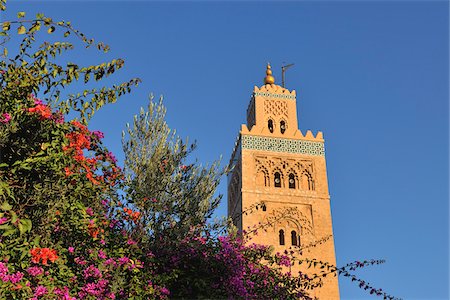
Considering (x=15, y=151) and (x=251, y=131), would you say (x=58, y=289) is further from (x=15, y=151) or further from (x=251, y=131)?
(x=251, y=131)

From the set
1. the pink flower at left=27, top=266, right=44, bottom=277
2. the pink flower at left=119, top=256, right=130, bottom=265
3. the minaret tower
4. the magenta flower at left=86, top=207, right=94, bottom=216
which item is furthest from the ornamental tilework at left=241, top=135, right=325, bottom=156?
the pink flower at left=27, top=266, right=44, bottom=277

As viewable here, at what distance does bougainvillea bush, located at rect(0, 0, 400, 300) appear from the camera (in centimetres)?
405

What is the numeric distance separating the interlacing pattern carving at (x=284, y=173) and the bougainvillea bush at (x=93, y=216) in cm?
1306

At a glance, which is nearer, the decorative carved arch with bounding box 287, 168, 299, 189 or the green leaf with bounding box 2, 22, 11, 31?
the green leaf with bounding box 2, 22, 11, 31

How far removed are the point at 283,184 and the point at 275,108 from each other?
3670mm

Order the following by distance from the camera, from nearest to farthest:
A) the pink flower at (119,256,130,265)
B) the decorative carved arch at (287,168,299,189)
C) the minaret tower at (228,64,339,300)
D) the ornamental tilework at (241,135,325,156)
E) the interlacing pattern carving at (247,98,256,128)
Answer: the pink flower at (119,256,130,265) → the minaret tower at (228,64,339,300) → the decorative carved arch at (287,168,299,189) → the ornamental tilework at (241,135,325,156) → the interlacing pattern carving at (247,98,256,128)

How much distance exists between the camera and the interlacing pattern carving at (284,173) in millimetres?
19984

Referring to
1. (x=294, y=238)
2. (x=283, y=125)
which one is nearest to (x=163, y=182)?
(x=294, y=238)

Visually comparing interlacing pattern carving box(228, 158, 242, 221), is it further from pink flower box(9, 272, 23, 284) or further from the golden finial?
pink flower box(9, 272, 23, 284)

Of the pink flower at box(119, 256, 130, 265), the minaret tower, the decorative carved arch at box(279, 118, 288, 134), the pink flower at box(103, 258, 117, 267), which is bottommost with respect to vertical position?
the pink flower at box(103, 258, 117, 267)

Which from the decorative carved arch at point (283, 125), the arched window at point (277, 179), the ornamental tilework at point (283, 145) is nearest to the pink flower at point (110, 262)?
the arched window at point (277, 179)

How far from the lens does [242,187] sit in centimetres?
1945

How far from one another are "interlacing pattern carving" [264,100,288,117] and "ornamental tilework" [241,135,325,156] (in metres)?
1.45

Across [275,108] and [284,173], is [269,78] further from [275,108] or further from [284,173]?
[284,173]
